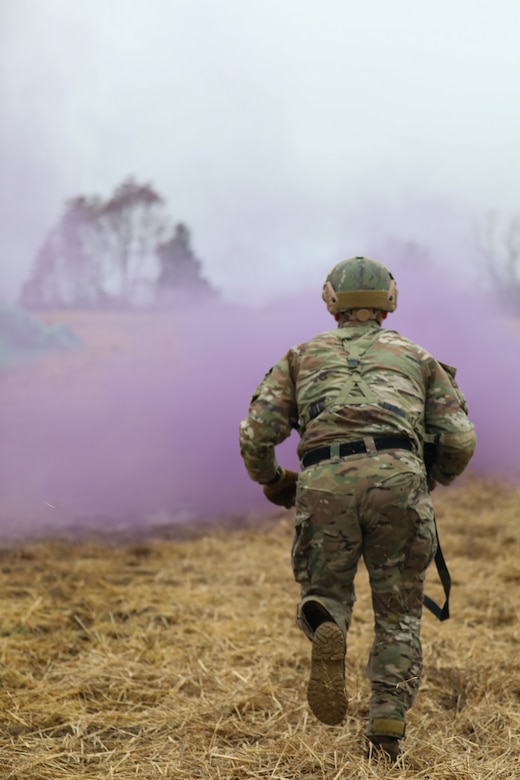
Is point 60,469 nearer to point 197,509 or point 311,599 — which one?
point 197,509

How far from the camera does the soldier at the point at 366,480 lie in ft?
10.4

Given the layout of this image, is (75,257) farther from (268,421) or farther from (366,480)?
(366,480)

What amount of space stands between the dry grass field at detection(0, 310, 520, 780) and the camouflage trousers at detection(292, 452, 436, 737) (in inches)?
12.9

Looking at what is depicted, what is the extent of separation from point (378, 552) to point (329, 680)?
0.51 metres

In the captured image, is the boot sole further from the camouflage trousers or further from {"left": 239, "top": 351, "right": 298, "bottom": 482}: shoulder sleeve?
{"left": 239, "top": 351, "right": 298, "bottom": 482}: shoulder sleeve

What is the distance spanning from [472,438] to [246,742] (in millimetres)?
1530

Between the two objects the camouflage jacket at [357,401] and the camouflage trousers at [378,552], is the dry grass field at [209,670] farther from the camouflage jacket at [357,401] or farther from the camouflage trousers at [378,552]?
the camouflage jacket at [357,401]

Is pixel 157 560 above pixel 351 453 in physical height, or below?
below

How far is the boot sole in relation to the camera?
2947 millimetres

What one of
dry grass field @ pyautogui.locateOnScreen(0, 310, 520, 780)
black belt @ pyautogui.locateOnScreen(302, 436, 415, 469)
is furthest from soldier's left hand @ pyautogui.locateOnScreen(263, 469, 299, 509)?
dry grass field @ pyautogui.locateOnScreen(0, 310, 520, 780)

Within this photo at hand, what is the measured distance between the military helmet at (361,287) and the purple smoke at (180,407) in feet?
16.9

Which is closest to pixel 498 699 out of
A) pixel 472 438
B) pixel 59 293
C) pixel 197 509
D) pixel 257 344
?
pixel 472 438

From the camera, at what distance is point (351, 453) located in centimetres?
322

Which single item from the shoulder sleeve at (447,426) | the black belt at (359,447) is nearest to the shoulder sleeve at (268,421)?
the black belt at (359,447)
